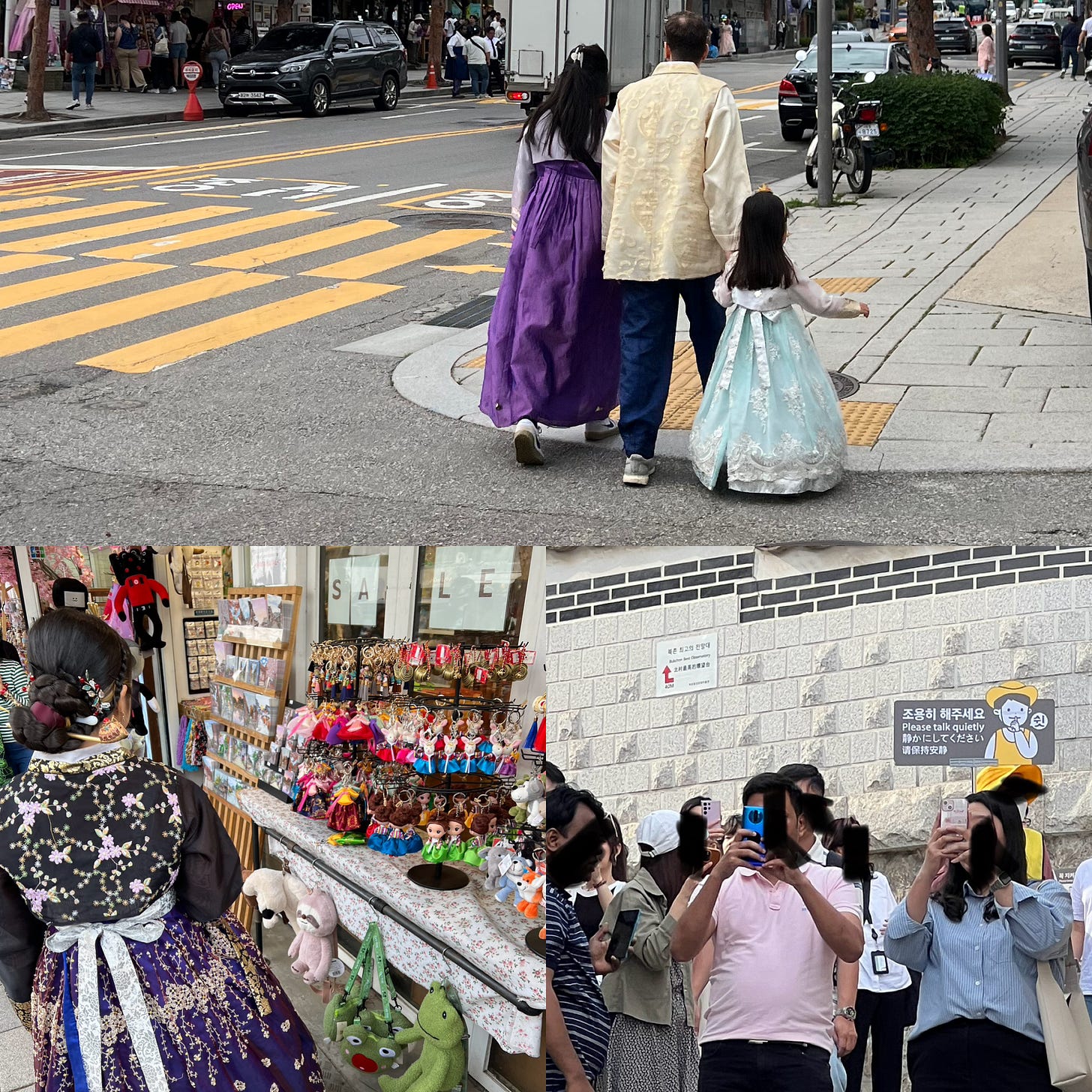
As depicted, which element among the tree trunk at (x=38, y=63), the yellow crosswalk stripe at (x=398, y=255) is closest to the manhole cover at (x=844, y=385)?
the yellow crosswalk stripe at (x=398, y=255)

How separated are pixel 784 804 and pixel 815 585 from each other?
100cm

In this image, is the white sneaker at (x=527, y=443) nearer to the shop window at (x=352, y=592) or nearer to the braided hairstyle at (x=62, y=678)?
the shop window at (x=352, y=592)

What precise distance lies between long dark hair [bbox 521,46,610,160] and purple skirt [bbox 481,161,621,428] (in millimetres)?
124

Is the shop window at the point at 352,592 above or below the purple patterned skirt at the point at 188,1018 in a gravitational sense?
above

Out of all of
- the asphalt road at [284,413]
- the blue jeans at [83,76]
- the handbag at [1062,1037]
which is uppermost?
the blue jeans at [83,76]

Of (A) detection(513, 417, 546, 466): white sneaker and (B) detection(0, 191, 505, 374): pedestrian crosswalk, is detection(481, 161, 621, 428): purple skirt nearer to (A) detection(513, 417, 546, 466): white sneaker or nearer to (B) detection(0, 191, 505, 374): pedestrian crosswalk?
(A) detection(513, 417, 546, 466): white sneaker

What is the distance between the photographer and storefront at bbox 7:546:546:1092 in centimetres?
437

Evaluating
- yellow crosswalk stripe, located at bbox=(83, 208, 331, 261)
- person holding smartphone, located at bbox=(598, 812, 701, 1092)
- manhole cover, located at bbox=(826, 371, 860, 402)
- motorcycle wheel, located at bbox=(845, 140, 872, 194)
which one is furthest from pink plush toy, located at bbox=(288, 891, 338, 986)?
motorcycle wheel, located at bbox=(845, 140, 872, 194)

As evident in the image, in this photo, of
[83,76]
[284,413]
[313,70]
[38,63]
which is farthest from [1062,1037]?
[83,76]

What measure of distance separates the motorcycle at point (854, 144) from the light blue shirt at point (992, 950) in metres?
12.7

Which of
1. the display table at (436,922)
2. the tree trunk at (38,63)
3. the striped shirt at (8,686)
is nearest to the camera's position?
the display table at (436,922)

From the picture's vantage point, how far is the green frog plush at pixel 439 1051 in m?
4.31

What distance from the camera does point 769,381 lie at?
5.74 meters

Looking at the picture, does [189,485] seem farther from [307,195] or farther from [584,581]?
[307,195]
